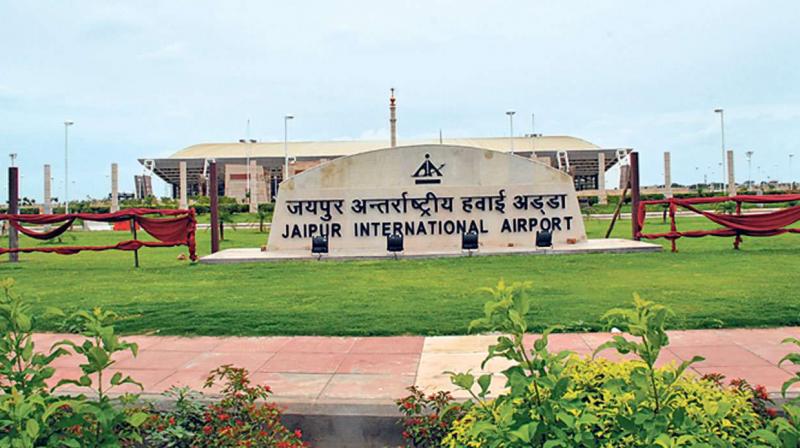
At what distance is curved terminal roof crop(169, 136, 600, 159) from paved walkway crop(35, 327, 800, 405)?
66.7 meters

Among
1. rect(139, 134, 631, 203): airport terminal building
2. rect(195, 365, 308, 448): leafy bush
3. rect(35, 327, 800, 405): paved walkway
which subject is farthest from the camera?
rect(139, 134, 631, 203): airport terminal building

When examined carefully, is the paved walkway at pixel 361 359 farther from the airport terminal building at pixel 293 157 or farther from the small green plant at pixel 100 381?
the airport terminal building at pixel 293 157

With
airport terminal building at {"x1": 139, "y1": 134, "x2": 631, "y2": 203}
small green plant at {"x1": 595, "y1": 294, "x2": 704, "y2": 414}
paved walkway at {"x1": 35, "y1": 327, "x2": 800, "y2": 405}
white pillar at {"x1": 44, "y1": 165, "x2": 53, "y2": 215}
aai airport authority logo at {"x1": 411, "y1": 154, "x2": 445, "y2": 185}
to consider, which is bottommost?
paved walkway at {"x1": 35, "y1": 327, "x2": 800, "y2": 405}

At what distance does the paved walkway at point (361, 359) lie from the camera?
16.0 feet

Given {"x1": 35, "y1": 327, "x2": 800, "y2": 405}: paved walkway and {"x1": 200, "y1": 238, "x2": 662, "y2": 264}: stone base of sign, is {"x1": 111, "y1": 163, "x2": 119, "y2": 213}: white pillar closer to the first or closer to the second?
{"x1": 200, "y1": 238, "x2": 662, "y2": 264}: stone base of sign

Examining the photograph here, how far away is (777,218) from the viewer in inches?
583

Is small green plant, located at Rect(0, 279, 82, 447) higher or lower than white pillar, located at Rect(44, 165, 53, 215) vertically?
lower

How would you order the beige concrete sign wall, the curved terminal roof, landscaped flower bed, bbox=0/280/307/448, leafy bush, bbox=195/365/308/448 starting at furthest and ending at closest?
the curved terminal roof → the beige concrete sign wall → leafy bush, bbox=195/365/308/448 → landscaped flower bed, bbox=0/280/307/448

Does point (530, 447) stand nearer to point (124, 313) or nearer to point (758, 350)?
point (758, 350)

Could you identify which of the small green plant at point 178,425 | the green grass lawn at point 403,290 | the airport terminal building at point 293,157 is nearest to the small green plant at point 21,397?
the small green plant at point 178,425

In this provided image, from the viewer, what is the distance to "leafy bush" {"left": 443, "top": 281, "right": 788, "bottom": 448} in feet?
9.27

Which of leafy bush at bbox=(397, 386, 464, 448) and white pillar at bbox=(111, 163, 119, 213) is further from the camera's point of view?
white pillar at bbox=(111, 163, 119, 213)

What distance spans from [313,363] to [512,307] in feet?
9.89

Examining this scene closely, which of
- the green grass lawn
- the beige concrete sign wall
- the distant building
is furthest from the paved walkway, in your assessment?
the distant building
